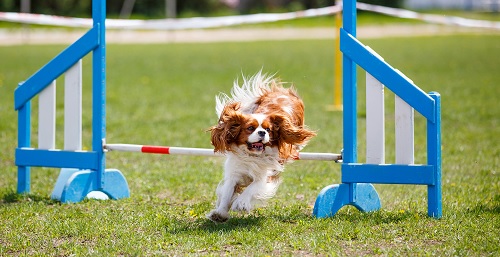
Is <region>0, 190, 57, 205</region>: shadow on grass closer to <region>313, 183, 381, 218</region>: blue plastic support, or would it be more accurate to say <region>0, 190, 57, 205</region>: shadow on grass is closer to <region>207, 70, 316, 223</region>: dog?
<region>207, 70, 316, 223</region>: dog

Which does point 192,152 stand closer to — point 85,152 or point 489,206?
point 85,152

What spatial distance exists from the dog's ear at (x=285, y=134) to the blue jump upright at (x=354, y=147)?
378 mm

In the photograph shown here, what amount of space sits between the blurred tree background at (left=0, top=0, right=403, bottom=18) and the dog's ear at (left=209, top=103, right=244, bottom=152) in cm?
3094

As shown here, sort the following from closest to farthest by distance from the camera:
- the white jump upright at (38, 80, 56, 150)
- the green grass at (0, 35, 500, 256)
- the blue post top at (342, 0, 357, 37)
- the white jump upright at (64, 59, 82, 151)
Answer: the green grass at (0, 35, 500, 256) < the blue post top at (342, 0, 357, 37) < the white jump upright at (64, 59, 82, 151) < the white jump upright at (38, 80, 56, 150)

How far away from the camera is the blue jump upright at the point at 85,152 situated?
23.1ft

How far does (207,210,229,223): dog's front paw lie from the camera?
20.2 feet

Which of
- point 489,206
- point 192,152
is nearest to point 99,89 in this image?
point 192,152

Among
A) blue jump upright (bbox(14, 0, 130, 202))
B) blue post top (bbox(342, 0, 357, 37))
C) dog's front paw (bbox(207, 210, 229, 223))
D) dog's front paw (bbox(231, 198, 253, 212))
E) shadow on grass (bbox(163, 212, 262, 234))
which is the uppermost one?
blue post top (bbox(342, 0, 357, 37))

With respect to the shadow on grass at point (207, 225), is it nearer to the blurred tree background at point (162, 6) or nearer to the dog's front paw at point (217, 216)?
the dog's front paw at point (217, 216)

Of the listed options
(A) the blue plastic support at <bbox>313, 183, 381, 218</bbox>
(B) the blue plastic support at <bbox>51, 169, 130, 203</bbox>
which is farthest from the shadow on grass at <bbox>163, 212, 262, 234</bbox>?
(B) the blue plastic support at <bbox>51, 169, 130, 203</bbox>

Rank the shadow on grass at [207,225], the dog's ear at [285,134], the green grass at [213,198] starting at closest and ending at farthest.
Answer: the green grass at [213,198]
the shadow on grass at [207,225]
the dog's ear at [285,134]

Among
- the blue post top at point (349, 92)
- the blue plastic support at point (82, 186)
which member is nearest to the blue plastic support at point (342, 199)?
the blue post top at point (349, 92)

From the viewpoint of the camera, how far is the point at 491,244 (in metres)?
5.33

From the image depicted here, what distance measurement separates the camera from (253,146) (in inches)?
241
